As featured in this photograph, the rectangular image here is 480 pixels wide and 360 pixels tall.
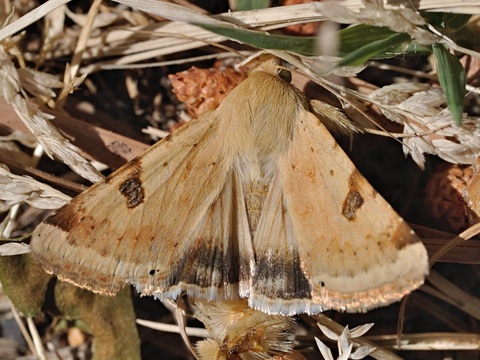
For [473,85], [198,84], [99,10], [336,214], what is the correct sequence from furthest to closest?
[99,10], [473,85], [198,84], [336,214]

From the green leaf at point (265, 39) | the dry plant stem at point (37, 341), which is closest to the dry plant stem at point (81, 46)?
the green leaf at point (265, 39)

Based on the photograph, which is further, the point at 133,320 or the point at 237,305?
the point at 133,320

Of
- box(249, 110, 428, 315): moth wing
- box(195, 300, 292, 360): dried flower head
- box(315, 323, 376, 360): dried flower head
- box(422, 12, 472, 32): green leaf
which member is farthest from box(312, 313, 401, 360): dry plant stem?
box(422, 12, 472, 32): green leaf

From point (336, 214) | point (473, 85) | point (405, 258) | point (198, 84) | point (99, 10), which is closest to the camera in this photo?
point (405, 258)

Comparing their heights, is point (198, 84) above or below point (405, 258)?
above

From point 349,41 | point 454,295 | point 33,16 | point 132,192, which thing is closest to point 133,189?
point 132,192

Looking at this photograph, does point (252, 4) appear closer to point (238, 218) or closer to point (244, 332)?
point (238, 218)

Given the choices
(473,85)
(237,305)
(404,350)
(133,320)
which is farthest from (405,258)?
(133,320)

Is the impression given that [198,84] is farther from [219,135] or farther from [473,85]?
[473,85]

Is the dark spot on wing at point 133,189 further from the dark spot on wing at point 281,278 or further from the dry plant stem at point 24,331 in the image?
the dry plant stem at point 24,331
